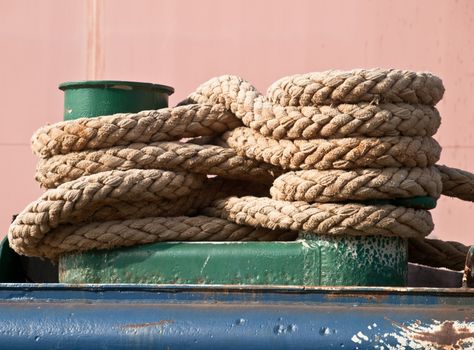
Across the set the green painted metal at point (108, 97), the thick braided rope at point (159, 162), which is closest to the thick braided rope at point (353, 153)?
the thick braided rope at point (159, 162)

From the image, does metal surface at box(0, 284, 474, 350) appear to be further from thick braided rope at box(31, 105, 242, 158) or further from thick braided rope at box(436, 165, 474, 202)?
thick braided rope at box(436, 165, 474, 202)

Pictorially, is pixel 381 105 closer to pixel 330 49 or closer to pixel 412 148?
pixel 412 148

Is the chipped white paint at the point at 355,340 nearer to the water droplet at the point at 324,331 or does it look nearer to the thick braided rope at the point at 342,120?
the water droplet at the point at 324,331

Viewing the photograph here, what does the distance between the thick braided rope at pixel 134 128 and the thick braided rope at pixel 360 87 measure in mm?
213

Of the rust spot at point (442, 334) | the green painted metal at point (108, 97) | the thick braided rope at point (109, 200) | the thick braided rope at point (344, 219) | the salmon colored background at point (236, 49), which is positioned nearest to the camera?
the rust spot at point (442, 334)

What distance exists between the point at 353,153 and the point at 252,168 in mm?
280

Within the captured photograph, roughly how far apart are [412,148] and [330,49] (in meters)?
1.32

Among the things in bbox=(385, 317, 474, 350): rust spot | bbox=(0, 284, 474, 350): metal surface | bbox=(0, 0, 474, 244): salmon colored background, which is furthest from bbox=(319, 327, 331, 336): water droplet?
bbox=(0, 0, 474, 244): salmon colored background

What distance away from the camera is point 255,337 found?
1.75m

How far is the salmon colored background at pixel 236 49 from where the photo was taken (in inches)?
126

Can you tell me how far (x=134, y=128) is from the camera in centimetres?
207

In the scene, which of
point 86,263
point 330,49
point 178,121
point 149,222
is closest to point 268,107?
point 178,121

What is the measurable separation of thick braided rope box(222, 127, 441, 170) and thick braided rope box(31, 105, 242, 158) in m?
0.18

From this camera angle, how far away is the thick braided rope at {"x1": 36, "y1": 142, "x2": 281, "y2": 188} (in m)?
2.06
